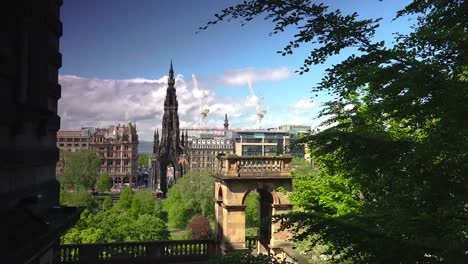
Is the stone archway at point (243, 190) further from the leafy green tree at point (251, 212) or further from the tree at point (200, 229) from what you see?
the leafy green tree at point (251, 212)

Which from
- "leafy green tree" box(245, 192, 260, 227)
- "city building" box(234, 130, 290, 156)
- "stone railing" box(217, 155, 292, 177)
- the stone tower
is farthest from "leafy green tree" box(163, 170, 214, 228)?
"city building" box(234, 130, 290, 156)

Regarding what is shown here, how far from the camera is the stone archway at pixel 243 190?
16234 mm

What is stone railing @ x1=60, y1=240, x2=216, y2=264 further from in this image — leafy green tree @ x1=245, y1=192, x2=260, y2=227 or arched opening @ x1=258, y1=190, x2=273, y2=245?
leafy green tree @ x1=245, y1=192, x2=260, y2=227

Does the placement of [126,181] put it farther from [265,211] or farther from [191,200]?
[265,211]

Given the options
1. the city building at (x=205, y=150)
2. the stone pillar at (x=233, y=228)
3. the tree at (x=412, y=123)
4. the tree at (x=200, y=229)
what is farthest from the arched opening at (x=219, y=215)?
the city building at (x=205, y=150)

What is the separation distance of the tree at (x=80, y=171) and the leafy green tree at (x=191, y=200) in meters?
39.3

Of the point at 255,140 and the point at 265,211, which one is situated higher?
the point at 255,140

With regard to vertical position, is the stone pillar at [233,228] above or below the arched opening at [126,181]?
above

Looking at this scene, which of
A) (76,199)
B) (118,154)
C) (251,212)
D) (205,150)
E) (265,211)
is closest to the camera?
(265,211)

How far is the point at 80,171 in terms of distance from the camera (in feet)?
342

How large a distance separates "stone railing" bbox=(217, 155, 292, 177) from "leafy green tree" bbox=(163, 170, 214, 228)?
44126mm

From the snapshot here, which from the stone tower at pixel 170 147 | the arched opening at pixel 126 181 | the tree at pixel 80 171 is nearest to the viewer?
the tree at pixel 80 171

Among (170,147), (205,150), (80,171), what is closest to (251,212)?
(170,147)

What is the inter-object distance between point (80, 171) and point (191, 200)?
52.6 metres
